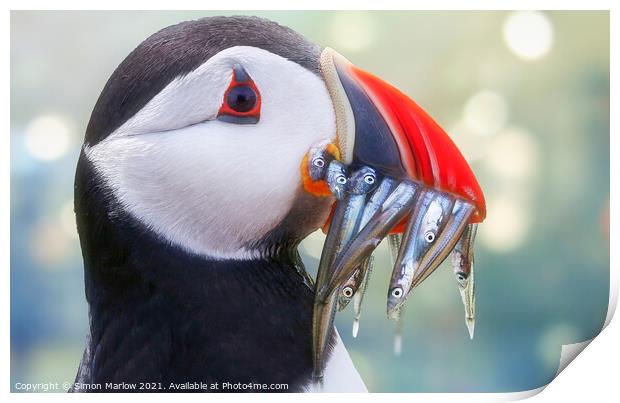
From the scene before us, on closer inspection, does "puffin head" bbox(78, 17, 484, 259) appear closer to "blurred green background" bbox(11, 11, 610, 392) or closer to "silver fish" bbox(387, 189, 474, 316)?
"silver fish" bbox(387, 189, 474, 316)

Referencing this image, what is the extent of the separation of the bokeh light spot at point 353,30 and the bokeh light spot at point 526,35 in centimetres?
36

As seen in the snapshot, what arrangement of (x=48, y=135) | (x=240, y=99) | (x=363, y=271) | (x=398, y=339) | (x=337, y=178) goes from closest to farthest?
→ (x=240, y=99) < (x=337, y=178) < (x=363, y=271) < (x=48, y=135) < (x=398, y=339)

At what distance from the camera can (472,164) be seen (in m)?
2.08

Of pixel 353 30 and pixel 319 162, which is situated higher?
pixel 353 30

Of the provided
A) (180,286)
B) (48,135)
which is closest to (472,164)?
(180,286)

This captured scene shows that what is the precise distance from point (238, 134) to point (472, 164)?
29.6 inches

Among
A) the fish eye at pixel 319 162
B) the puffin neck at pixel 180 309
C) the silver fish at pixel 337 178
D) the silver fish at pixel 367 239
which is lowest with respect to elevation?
the puffin neck at pixel 180 309

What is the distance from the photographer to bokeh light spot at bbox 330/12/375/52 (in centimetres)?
203

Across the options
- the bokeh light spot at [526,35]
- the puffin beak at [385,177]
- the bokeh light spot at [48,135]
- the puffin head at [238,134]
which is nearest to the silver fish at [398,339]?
the puffin beak at [385,177]

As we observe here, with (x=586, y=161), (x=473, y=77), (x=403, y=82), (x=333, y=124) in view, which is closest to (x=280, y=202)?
(x=333, y=124)

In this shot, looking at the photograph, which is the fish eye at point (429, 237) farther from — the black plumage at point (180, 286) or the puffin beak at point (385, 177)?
the black plumage at point (180, 286)

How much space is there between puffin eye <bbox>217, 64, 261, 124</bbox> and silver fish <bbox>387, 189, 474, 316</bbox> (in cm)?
43

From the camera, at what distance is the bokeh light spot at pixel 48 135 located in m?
2.02

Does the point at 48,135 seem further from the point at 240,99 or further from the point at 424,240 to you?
the point at 424,240
